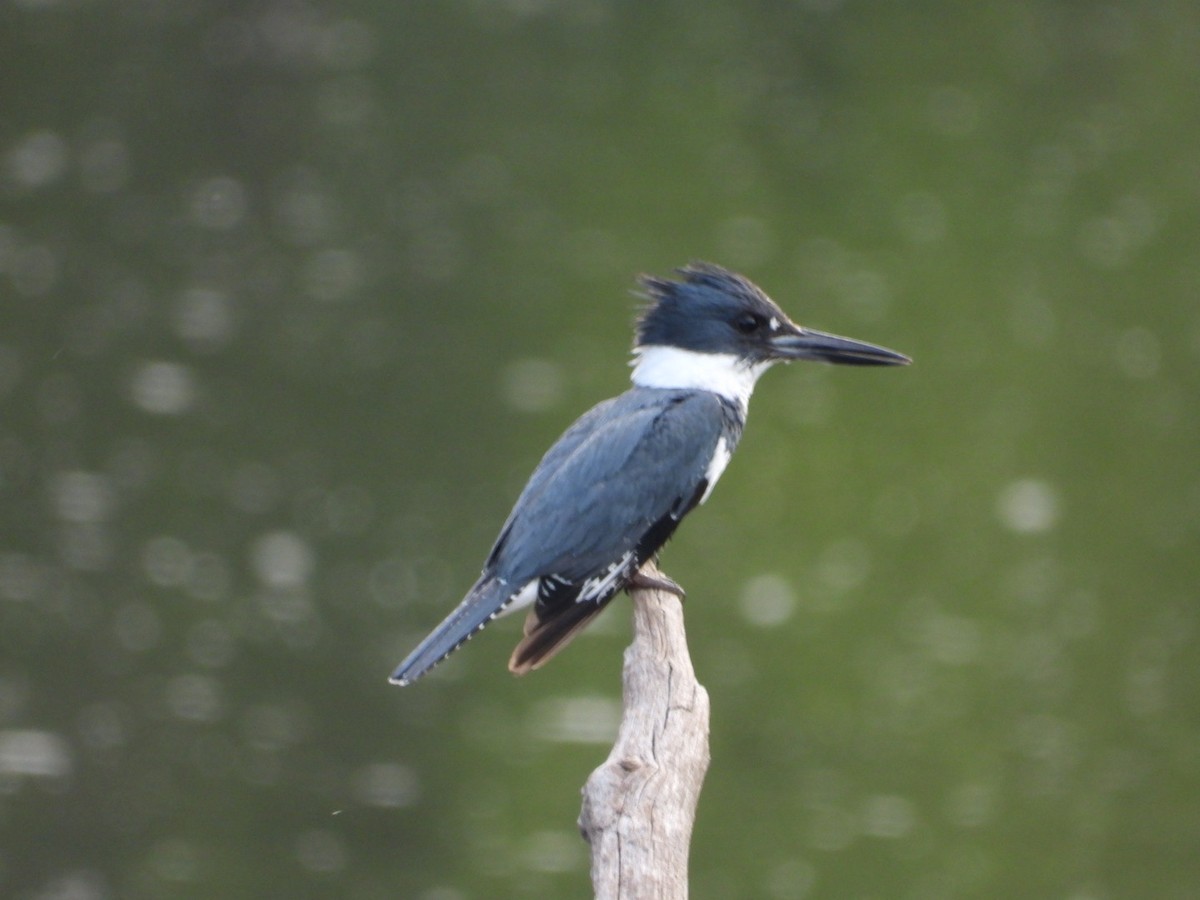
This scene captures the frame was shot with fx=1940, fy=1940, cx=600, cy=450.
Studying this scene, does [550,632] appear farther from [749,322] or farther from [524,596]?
[749,322]

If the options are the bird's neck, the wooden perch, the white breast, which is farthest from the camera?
the bird's neck

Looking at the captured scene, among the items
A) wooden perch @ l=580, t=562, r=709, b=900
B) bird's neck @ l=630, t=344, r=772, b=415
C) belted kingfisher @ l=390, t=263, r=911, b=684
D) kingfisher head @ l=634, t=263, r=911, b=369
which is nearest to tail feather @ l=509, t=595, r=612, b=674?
belted kingfisher @ l=390, t=263, r=911, b=684

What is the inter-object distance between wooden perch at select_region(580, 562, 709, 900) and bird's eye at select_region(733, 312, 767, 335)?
1279 mm

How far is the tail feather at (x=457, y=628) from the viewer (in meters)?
3.29

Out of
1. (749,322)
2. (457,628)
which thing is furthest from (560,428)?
(457,628)

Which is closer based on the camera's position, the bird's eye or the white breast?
the white breast

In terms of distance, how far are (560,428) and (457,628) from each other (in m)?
4.32

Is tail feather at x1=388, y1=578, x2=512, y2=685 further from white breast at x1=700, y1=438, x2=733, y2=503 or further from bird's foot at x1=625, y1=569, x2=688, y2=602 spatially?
white breast at x1=700, y1=438, x2=733, y2=503

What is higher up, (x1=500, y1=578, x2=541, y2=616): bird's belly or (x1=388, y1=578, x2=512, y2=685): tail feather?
(x1=500, y1=578, x2=541, y2=616): bird's belly

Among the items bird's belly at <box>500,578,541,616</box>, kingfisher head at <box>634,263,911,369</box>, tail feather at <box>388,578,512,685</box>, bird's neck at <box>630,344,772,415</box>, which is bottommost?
tail feather at <box>388,578,512,685</box>

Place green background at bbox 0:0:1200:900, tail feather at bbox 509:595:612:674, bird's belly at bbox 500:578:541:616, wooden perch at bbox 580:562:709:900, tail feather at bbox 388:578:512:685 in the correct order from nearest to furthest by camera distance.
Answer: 1. wooden perch at bbox 580:562:709:900
2. tail feather at bbox 388:578:512:685
3. tail feather at bbox 509:595:612:674
4. bird's belly at bbox 500:578:541:616
5. green background at bbox 0:0:1200:900

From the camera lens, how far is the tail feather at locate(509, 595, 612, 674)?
11.3 ft

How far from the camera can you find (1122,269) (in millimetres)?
8891

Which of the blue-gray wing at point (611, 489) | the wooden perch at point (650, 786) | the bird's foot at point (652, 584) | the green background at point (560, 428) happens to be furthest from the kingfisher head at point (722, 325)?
the green background at point (560, 428)
